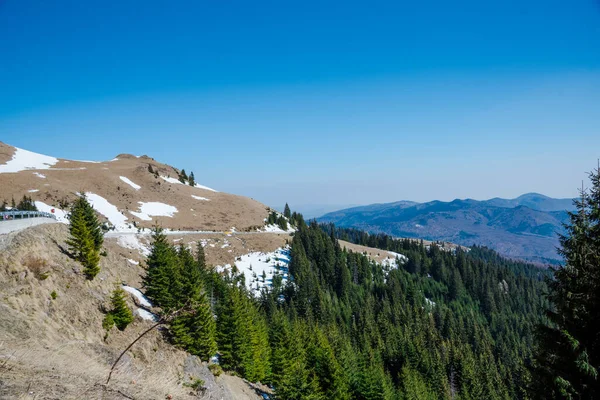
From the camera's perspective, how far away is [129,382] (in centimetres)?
1031

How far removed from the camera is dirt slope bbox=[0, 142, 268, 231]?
3656 inches

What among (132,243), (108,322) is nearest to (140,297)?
(108,322)

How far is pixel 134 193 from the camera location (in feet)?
375

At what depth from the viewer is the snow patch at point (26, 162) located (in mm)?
108438

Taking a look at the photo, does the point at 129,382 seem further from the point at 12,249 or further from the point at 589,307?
the point at 12,249

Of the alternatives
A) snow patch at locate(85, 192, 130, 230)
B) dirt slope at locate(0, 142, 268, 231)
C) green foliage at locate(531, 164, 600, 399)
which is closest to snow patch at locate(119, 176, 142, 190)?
dirt slope at locate(0, 142, 268, 231)

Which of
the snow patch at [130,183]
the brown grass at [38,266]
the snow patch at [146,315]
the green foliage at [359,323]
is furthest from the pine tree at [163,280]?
the snow patch at [130,183]

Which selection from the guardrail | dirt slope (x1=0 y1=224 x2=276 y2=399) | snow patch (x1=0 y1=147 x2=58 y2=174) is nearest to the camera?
dirt slope (x1=0 y1=224 x2=276 y2=399)

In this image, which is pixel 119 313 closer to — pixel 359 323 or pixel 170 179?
pixel 359 323

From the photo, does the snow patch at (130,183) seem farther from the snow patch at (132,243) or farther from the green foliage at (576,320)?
the green foliage at (576,320)

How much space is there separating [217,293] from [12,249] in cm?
→ 3001

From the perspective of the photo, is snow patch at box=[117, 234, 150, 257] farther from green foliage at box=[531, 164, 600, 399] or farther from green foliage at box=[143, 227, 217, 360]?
green foliage at box=[531, 164, 600, 399]

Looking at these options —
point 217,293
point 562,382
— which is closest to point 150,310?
point 217,293

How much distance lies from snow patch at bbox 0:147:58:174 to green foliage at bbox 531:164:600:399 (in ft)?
439
